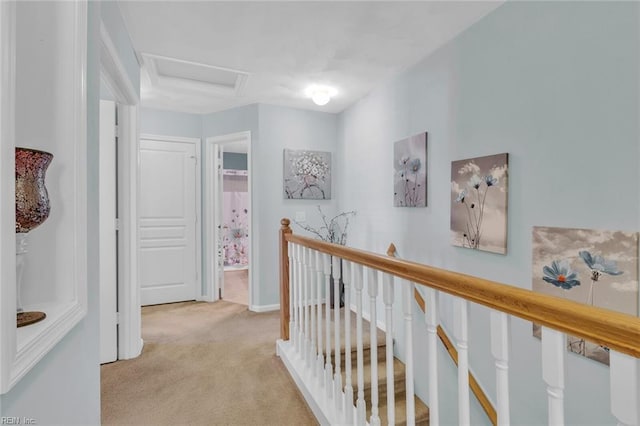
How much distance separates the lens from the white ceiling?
1.92 m

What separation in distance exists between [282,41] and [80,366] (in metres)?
2.24

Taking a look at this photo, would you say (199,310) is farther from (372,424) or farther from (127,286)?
(372,424)

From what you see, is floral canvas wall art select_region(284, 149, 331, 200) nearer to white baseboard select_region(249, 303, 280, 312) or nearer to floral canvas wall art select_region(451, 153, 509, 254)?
white baseboard select_region(249, 303, 280, 312)

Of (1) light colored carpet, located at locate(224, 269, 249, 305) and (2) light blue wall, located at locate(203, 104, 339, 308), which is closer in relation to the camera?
(2) light blue wall, located at locate(203, 104, 339, 308)

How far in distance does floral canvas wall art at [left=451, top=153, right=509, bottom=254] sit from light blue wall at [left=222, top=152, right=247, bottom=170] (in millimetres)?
4825

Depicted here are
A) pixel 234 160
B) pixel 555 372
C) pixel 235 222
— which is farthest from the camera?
pixel 235 222

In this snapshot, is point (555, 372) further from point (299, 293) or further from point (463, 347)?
point (299, 293)

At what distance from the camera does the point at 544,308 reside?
0.66m

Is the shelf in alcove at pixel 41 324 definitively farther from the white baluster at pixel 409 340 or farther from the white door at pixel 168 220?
the white door at pixel 168 220

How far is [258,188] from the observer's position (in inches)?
142

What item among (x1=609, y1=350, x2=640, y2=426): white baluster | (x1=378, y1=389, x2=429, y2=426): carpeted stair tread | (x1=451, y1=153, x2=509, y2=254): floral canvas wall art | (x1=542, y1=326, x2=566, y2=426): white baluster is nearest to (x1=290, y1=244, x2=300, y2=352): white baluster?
(x1=378, y1=389, x2=429, y2=426): carpeted stair tread

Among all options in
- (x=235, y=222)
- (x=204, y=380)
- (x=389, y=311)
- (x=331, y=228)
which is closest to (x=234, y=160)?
(x=235, y=222)

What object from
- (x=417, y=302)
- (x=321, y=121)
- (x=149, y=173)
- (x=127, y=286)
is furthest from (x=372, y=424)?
(x=149, y=173)

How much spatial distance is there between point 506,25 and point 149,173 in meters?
3.74
